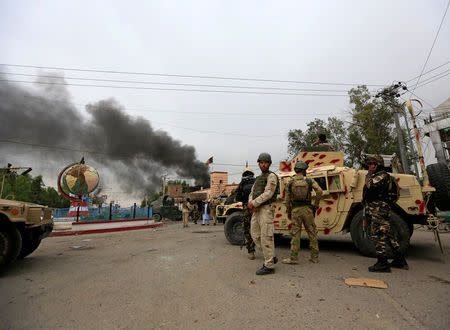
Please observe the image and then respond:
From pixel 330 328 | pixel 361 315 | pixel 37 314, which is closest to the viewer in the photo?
pixel 330 328

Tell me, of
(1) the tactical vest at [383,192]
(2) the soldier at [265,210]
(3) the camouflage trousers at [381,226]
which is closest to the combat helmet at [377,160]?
(1) the tactical vest at [383,192]

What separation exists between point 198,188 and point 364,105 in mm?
20516

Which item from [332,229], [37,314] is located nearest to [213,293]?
[37,314]

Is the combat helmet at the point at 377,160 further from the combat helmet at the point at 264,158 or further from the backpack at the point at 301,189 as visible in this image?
the combat helmet at the point at 264,158

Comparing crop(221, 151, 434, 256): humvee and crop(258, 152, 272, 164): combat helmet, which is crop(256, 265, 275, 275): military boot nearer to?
crop(258, 152, 272, 164): combat helmet

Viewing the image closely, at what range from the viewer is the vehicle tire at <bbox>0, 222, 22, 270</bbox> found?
3594 mm

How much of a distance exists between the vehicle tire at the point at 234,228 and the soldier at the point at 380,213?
3.07 metres

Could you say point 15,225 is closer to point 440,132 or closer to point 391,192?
point 391,192

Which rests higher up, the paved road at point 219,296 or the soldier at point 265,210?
the soldier at point 265,210

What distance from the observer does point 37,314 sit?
2.31 metres

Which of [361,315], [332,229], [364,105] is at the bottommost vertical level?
[361,315]

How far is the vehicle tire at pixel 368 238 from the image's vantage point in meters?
4.07

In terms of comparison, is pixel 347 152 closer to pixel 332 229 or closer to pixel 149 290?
pixel 332 229

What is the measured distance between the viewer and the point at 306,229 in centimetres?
409
